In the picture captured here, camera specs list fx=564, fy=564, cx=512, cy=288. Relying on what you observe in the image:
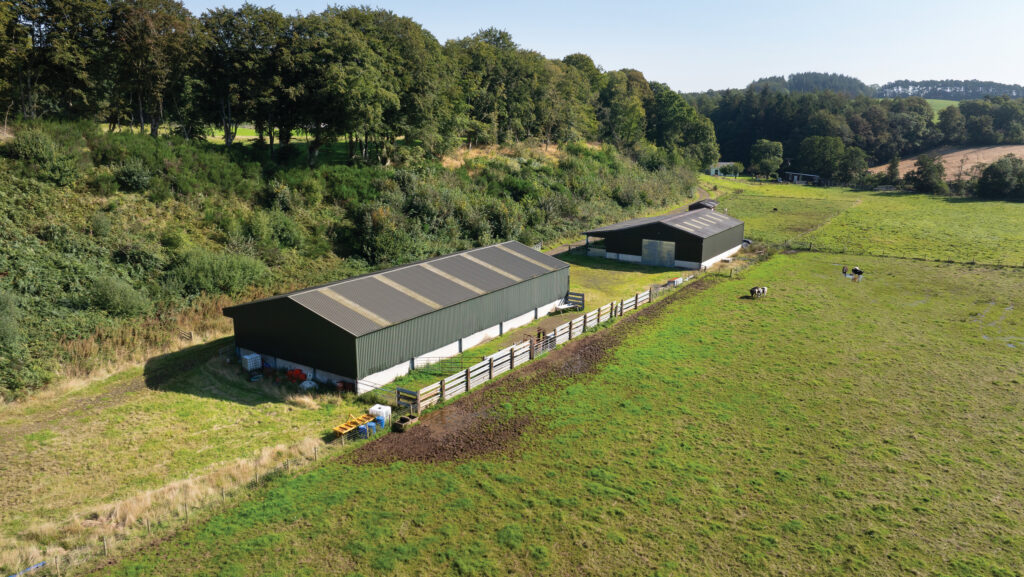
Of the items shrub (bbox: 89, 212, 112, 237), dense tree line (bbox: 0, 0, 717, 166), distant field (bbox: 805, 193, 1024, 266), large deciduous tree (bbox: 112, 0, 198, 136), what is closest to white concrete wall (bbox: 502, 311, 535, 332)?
shrub (bbox: 89, 212, 112, 237)

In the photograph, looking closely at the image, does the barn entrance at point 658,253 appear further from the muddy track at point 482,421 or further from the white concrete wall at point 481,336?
the white concrete wall at point 481,336

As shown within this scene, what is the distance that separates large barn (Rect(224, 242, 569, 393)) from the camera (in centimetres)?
2551

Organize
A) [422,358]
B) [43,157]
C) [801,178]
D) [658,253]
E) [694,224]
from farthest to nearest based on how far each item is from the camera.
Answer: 1. [801,178]
2. [694,224]
3. [658,253]
4. [43,157]
5. [422,358]

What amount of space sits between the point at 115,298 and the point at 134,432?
12.8 metres

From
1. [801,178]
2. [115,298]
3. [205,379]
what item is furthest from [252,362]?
[801,178]

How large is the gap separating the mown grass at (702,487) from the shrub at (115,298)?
1994 cm

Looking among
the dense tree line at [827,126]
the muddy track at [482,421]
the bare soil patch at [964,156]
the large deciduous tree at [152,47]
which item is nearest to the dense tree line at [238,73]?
the large deciduous tree at [152,47]

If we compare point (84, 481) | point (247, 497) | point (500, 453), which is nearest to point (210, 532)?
point (247, 497)

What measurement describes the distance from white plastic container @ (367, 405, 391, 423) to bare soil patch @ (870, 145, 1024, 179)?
144m

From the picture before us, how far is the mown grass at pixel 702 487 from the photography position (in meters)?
15.1

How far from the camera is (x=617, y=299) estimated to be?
4116 centimetres

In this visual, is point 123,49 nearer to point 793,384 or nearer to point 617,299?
point 617,299

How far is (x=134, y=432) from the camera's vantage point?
22.0 m

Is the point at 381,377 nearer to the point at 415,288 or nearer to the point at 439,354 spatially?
the point at 439,354
